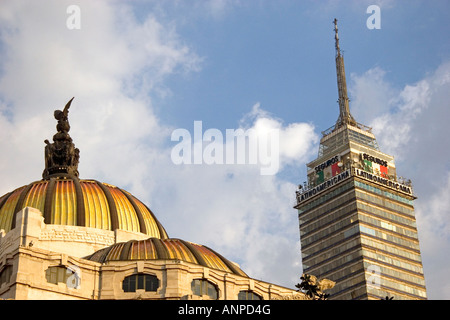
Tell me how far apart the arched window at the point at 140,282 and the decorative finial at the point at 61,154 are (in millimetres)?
28381

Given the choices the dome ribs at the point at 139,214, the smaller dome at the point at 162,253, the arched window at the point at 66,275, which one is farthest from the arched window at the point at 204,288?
the dome ribs at the point at 139,214

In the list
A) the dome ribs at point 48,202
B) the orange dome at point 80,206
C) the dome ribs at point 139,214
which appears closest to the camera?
the dome ribs at point 48,202

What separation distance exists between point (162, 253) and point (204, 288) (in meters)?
5.55

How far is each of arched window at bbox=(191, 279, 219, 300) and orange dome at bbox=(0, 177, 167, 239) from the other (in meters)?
16.5

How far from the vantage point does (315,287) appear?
82.1 meters

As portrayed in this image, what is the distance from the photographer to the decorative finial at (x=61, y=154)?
368ft

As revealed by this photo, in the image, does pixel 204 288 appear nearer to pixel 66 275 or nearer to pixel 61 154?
pixel 66 275

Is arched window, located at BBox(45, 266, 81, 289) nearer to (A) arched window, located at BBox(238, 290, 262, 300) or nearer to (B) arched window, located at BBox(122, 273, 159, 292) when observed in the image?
(B) arched window, located at BBox(122, 273, 159, 292)

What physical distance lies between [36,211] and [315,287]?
30365 mm

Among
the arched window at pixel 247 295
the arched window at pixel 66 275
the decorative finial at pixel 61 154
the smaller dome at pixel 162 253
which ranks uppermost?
the decorative finial at pixel 61 154

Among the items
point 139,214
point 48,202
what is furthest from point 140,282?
point 139,214

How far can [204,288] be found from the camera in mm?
87000

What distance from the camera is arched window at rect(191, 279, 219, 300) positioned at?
86562mm

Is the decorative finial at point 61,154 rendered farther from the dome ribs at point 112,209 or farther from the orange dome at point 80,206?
the dome ribs at point 112,209
